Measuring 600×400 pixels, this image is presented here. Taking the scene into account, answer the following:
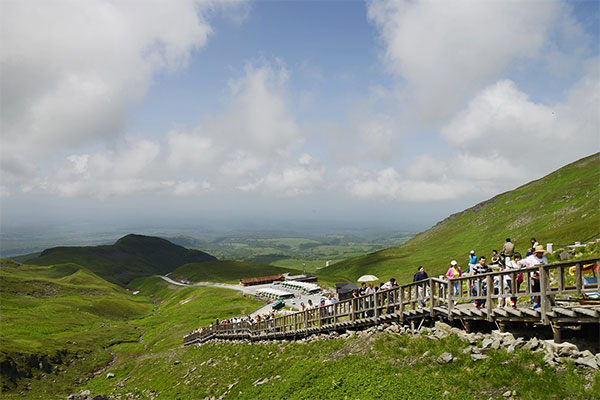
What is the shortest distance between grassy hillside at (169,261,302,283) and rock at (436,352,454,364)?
411ft

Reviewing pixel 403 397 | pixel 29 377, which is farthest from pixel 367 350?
pixel 29 377

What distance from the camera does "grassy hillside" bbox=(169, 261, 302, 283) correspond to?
141m

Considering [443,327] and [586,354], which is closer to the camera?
[586,354]

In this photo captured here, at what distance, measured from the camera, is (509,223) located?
13238 centimetres

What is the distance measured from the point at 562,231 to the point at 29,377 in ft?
342

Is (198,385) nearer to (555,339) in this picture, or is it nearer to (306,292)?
(555,339)

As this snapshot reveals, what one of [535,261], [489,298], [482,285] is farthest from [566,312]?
[482,285]

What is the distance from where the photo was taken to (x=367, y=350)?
1805cm

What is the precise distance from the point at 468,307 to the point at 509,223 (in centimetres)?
13905

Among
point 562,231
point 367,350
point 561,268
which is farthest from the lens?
point 562,231

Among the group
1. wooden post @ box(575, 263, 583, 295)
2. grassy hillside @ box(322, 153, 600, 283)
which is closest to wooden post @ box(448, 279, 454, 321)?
wooden post @ box(575, 263, 583, 295)

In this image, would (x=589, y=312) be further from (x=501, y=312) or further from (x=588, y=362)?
(x=501, y=312)

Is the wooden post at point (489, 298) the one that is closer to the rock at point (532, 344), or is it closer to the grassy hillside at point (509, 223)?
the rock at point (532, 344)

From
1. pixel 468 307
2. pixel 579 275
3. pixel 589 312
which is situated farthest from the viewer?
pixel 468 307
